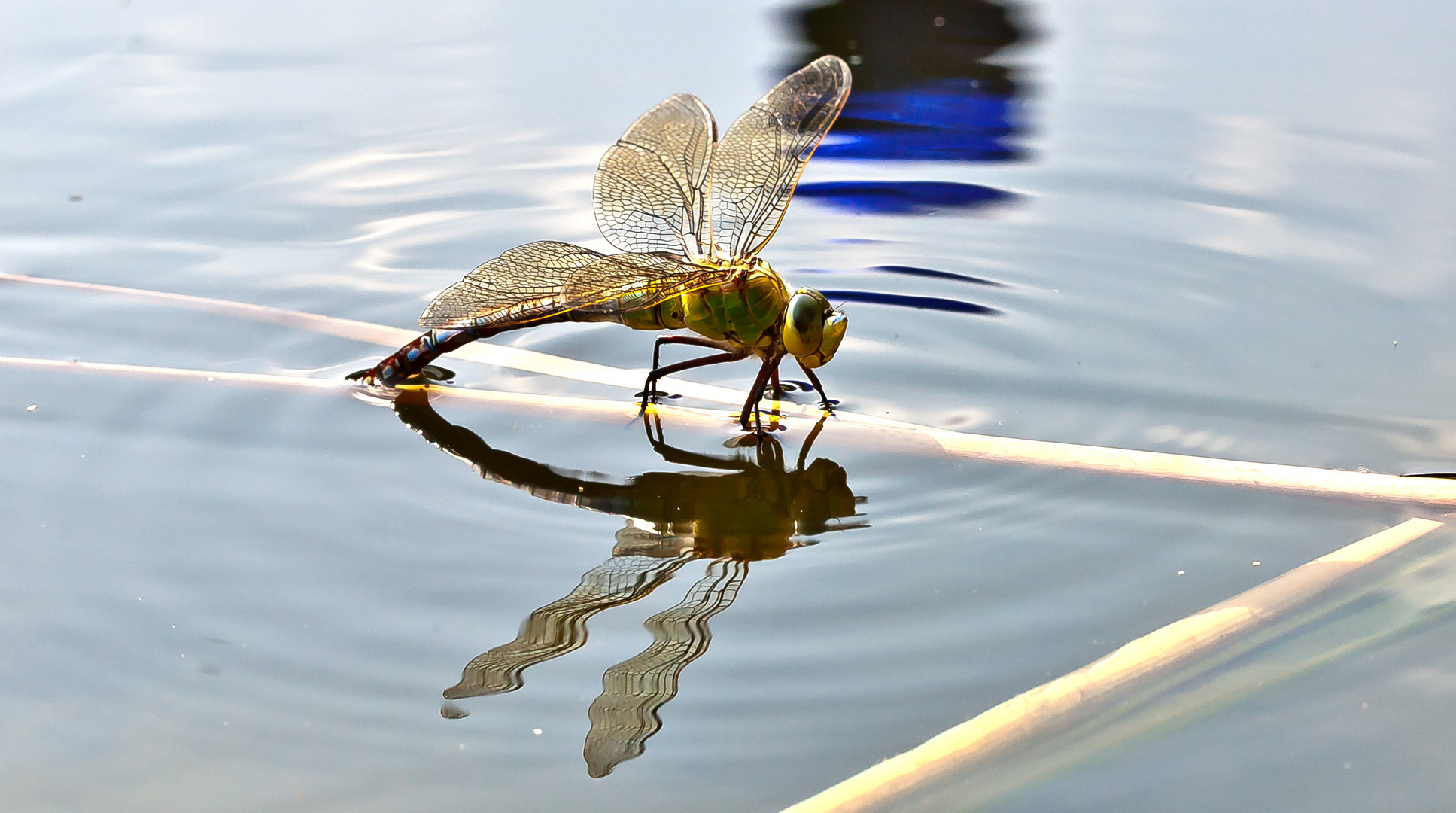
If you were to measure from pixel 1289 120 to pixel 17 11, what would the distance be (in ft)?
21.9

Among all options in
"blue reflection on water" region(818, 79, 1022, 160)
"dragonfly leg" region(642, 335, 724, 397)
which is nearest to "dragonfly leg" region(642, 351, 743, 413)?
"dragonfly leg" region(642, 335, 724, 397)

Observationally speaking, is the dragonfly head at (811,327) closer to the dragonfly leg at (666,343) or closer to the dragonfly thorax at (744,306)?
the dragonfly thorax at (744,306)

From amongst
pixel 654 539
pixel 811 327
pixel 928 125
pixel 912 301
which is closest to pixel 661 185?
pixel 811 327

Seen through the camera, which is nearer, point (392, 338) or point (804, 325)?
point (804, 325)

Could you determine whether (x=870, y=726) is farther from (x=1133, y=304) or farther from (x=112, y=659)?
(x=1133, y=304)

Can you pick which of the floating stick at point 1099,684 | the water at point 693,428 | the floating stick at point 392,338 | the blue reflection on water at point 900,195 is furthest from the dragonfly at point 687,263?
the floating stick at point 1099,684

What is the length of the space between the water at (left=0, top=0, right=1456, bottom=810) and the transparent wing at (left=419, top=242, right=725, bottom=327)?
34cm

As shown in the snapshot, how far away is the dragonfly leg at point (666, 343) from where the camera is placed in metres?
3.78

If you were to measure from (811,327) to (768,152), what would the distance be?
68 centimetres

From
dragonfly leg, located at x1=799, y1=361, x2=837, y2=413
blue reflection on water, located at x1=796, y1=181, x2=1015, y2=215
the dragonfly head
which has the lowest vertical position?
dragonfly leg, located at x1=799, y1=361, x2=837, y2=413

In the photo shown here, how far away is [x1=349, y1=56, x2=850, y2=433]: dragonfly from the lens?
3.70 m

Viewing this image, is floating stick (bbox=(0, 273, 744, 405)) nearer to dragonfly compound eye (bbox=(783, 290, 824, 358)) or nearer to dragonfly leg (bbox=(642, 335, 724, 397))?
dragonfly leg (bbox=(642, 335, 724, 397))

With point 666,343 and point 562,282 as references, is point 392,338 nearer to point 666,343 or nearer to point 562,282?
point 562,282

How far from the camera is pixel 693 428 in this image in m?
3.70
